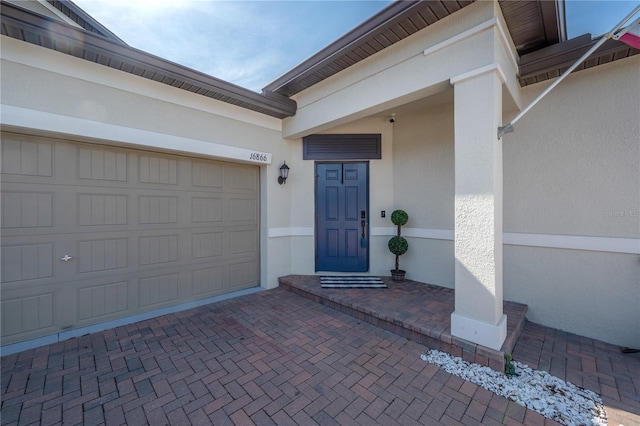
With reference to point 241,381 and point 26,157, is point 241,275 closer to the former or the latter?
point 241,381

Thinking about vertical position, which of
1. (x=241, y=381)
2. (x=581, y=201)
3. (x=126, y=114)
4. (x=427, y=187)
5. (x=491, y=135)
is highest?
(x=126, y=114)

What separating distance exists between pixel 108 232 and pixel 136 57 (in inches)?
85.0

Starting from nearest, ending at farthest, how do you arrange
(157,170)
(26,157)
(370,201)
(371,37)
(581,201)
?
(26,157) < (371,37) < (581,201) < (157,170) < (370,201)

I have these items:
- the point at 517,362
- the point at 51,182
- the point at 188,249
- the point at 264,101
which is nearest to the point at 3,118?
the point at 51,182

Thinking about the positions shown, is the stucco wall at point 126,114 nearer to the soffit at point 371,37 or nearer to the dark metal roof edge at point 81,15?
the soffit at point 371,37

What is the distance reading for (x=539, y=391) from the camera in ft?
7.03

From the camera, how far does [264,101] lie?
4176mm

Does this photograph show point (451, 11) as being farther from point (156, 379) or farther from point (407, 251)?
point (156, 379)

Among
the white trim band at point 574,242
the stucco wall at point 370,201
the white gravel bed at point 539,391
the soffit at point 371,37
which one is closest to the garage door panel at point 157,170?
the stucco wall at point 370,201

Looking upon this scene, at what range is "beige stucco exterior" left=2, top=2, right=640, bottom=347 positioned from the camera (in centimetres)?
260

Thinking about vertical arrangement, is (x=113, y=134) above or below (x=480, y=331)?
above

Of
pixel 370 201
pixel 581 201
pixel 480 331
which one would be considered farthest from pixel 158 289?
pixel 581 201

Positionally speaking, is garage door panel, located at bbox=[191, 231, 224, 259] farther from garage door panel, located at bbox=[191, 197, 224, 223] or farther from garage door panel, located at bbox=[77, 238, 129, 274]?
garage door panel, located at bbox=[77, 238, 129, 274]

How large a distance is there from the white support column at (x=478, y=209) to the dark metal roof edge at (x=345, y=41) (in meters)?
0.91
